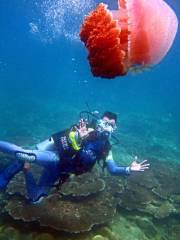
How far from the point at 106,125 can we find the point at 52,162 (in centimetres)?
155

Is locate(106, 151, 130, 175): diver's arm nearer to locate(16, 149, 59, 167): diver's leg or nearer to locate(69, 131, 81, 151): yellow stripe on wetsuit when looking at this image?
locate(69, 131, 81, 151): yellow stripe on wetsuit

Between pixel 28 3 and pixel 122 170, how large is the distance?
133 ft

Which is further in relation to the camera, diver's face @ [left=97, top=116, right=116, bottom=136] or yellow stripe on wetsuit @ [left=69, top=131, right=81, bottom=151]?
diver's face @ [left=97, top=116, right=116, bottom=136]

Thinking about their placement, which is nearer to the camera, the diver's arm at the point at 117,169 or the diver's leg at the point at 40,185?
the diver's leg at the point at 40,185

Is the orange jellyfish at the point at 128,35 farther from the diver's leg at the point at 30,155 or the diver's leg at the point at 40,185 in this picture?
the diver's leg at the point at 40,185

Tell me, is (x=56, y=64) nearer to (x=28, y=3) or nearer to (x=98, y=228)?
(x=28, y=3)

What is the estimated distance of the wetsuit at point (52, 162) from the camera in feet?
20.6

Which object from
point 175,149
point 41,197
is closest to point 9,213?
point 41,197

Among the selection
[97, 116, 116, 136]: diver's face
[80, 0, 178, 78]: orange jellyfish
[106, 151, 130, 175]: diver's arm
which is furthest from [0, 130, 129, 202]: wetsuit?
[80, 0, 178, 78]: orange jellyfish

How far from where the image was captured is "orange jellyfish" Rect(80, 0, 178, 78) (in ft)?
6.19

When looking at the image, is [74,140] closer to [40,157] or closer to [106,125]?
[40,157]

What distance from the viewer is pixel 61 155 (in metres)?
6.41

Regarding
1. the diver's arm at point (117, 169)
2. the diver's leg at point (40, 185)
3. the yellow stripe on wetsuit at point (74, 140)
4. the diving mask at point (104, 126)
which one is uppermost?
the diving mask at point (104, 126)

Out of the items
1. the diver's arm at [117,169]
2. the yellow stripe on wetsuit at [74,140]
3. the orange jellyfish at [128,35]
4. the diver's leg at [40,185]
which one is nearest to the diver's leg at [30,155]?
the diver's leg at [40,185]
